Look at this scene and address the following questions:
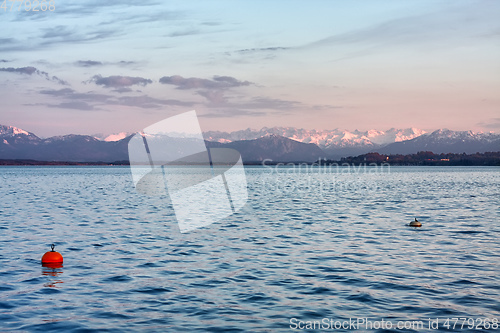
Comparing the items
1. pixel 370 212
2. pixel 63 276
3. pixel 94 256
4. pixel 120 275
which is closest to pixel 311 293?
pixel 120 275

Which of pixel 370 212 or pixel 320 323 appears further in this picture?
pixel 370 212

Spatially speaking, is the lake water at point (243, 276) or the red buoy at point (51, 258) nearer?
the lake water at point (243, 276)

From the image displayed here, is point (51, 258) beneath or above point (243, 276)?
above

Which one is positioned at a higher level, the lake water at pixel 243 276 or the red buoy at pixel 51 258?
the red buoy at pixel 51 258

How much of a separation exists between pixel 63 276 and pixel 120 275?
275 centimetres

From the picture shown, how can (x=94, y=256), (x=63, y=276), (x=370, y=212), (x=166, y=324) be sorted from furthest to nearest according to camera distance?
1. (x=370, y=212)
2. (x=94, y=256)
3. (x=63, y=276)
4. (x=166, y=324)

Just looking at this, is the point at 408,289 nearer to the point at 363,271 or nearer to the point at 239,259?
the point at 363,271

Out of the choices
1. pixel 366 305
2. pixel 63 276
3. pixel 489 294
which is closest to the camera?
pixel 366 305

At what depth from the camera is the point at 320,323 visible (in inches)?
631

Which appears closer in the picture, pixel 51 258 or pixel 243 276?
pixel 243 276

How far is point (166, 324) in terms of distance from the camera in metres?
15.8

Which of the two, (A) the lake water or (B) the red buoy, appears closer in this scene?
(A) the lake water

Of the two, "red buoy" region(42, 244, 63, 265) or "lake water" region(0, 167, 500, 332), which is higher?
"red buoy" region(42, 244, 63, 265)

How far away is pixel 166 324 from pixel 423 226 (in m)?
31.6
